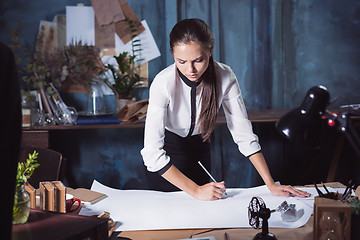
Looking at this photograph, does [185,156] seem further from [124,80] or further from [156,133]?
[124,80]

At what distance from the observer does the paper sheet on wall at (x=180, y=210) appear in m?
1.33

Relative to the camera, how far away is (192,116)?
1817 mm

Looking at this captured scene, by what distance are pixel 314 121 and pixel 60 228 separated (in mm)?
661

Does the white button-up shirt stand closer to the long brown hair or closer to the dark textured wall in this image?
the long brown hair

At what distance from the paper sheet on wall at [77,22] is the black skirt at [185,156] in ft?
4.85

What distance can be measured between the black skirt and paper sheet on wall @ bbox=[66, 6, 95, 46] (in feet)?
4.85

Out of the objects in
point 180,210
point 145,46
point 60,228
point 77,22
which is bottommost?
point 180,210

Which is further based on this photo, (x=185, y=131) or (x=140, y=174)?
(x=140, y=174)

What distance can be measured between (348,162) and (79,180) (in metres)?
2.18

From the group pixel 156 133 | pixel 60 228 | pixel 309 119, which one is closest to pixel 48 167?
pixel 156 133

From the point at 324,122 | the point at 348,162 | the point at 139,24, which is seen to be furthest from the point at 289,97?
the point at 324,122

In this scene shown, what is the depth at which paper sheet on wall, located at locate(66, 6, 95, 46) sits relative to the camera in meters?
3.06

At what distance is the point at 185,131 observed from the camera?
189 cm

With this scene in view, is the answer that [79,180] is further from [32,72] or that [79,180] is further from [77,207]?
[77,207]
